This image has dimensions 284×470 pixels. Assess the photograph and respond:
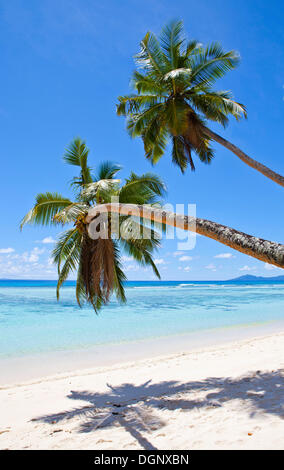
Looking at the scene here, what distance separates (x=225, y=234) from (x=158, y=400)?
9.62ft

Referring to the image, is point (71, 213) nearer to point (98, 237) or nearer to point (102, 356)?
point (98, 237)

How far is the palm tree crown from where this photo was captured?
755cm

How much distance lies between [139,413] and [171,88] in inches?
276

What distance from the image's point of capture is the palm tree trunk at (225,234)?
345cm

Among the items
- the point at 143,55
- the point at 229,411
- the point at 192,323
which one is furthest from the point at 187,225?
the point at 192,323

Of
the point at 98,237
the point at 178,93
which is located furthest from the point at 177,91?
the point at 98,237

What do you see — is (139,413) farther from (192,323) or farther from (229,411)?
(192,323)

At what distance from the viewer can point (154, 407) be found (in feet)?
14.9

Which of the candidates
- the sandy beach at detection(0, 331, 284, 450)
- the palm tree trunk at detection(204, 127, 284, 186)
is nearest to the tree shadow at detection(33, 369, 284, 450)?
the sandy beach at detection(0, 331, 284, 450)

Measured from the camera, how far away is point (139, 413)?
4.32 metres

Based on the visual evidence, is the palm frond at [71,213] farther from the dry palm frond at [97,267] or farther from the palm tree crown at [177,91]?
the palm tree crown at [177,91]

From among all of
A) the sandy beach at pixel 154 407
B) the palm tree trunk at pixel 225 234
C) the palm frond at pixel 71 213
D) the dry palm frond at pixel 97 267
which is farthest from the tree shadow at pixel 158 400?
the palm frond at pixel 71 213

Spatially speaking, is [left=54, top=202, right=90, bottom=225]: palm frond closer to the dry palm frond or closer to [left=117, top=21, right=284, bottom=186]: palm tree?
the dry palm frond
